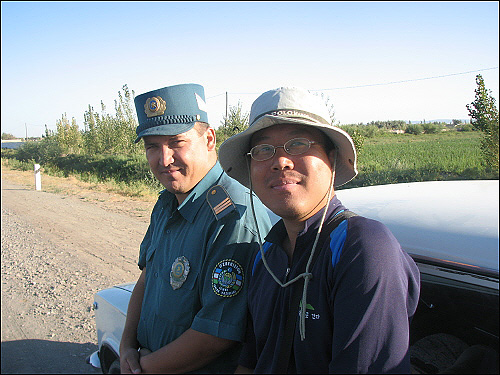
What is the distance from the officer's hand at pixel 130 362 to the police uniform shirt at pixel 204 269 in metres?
0.08

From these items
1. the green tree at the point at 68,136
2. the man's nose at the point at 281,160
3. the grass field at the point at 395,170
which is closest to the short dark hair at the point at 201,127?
the man's nose at the point at 281,160

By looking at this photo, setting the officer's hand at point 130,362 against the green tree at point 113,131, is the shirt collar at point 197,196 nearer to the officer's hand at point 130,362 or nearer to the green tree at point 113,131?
the officer's hand at point 130,362

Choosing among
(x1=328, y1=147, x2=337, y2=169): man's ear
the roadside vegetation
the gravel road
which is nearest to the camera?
(x1=328, y1=147, x2=337, y2=169): man's ear

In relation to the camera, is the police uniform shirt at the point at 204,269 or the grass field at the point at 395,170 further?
the grass field at the point at 395,170

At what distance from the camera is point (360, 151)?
704 inches

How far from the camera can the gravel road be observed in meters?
3.78

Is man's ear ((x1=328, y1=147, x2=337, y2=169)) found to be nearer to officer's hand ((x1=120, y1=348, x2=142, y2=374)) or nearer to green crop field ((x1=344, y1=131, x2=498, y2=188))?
officer's hand ((x1=120, y1=348, x2=142, y2=374))

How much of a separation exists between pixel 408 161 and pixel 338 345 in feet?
63.1

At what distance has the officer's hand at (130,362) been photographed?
6.32ft

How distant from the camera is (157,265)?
2082mm

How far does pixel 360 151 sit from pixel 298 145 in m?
17.1

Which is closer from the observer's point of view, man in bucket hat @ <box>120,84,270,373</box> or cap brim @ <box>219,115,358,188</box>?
cap brim @ <box>219,115,358,188</box>

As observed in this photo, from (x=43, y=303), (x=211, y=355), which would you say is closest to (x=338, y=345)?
(x=211, y=355)

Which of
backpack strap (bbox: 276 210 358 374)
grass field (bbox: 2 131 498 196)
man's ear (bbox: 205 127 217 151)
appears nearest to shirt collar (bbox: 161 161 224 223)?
man's ear (bbox: 205 127 217 151)
